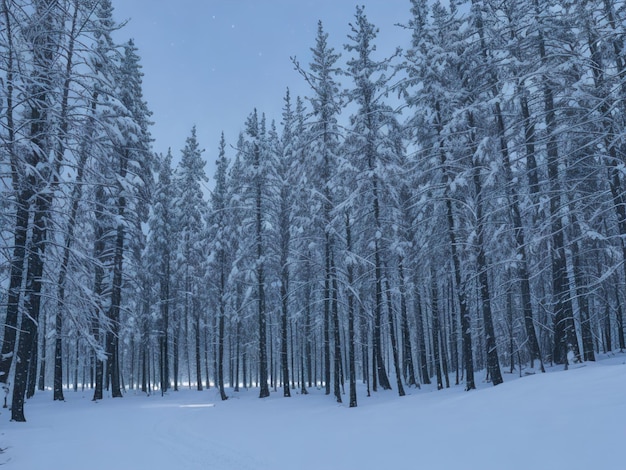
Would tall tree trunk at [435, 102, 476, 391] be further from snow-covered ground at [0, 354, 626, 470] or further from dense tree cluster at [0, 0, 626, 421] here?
snow-covered ground at [0, 354, 626, 470]

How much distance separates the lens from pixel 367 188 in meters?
20.5

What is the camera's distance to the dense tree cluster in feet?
29.7

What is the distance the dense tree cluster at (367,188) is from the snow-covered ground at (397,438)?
226cm

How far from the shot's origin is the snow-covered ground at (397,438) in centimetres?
681

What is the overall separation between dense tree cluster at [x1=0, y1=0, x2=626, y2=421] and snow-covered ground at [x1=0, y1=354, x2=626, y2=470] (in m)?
2.26

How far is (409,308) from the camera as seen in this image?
1622 inches

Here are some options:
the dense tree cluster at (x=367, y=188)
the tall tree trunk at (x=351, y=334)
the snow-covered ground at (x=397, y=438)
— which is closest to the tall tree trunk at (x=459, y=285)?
the dense tree cluster at (x=367, y=188)

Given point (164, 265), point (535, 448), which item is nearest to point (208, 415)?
point (535, 448)

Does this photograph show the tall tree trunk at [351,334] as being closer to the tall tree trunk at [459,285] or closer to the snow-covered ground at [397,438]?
the snow-covered ground at [397,438]

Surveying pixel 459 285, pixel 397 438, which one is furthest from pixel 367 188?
pixel 397 438

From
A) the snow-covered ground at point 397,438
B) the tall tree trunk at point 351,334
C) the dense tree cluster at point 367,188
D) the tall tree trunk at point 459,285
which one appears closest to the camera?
the snow-covered ground at point 397,438

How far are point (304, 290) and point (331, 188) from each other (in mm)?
13437

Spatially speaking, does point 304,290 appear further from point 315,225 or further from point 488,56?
point 488,56

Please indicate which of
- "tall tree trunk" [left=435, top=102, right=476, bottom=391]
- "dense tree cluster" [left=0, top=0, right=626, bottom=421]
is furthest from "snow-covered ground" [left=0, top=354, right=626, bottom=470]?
"tall tree trunk" [left=435, top=102, right=476, bottom=391]
